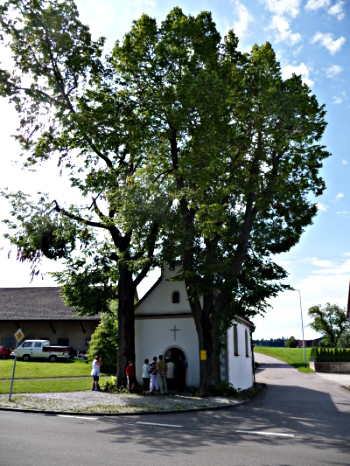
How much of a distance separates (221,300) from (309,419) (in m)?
7.14

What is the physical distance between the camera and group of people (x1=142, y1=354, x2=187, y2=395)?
2090cm

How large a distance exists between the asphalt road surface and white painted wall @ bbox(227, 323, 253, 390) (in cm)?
926

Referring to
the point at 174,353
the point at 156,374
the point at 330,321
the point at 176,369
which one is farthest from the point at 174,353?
the point at 330,321

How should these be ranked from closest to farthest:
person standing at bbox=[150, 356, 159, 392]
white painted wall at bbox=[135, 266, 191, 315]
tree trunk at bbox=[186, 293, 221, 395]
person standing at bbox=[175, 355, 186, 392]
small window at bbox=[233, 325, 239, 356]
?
tree trunk at bbox=[186, 293, 221, 395] < person standing at bbox=[150, 356, 159, 392] < person standing at bbox=[175, 355, 186, 392] < white painted wall at bbox=[135, 266, 191, 315] < small window at bbox=[233, 325, 239, 356]

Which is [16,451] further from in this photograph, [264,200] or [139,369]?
[139,369]

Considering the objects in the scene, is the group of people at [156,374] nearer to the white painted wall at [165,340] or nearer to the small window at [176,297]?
the white painted wall at [165,340]

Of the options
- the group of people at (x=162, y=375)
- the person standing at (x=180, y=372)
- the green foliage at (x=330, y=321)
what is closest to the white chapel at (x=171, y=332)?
the group of people at (x=162, y=375)

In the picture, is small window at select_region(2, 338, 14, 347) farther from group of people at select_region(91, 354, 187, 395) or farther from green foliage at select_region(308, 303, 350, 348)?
green foliage at select_region(308, 303, 350, 348)

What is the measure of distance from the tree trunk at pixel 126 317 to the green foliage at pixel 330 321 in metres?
61.5

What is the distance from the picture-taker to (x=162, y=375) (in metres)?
20.8

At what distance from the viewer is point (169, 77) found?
19656mm

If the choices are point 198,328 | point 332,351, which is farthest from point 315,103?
point 332,351

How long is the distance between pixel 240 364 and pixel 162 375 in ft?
25.4

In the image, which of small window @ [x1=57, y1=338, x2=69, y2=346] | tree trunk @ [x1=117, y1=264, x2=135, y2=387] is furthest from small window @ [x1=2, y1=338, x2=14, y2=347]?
tree trunk @ [x1=117, y1=264, x2=135, y2=387]
